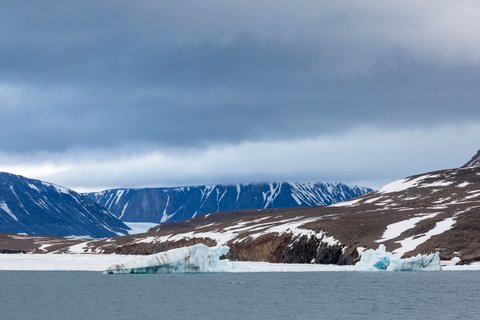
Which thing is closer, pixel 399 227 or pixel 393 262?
pixel 393 262

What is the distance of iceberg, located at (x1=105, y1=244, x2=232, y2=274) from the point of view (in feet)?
337

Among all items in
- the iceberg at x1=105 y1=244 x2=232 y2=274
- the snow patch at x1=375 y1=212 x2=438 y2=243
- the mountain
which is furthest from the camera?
the snow patch at x1=375 y1=212 x2=438 y2=243

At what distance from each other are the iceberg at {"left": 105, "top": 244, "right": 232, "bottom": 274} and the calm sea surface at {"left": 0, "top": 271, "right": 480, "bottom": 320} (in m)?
2.30

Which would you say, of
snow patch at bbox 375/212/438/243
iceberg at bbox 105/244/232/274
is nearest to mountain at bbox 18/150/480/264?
snow patch at bbox 375/212/438/243

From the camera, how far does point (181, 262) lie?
10475 cm

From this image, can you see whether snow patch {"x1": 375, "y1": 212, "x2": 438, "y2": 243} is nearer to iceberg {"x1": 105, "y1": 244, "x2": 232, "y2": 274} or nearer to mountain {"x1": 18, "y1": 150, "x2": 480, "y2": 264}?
mountain {"x1": 18, "y1": 150, "x2": 480, "y2": 264}

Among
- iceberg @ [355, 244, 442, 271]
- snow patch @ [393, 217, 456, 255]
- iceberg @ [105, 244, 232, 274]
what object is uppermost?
iceberg @ [105, 244, 232, 274]

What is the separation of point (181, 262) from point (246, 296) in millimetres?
33025

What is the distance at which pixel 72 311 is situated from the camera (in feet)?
202

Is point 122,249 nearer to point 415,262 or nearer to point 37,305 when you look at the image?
point 415,262

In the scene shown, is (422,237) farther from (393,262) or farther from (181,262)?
(181,262)

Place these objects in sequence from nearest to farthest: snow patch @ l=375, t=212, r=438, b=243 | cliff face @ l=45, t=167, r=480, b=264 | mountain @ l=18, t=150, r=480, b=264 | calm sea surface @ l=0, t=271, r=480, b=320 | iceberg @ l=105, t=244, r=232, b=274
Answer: calm sea surface @ l=0, t=271, r=480, b=320
iceberg @ l=105, t=244, r=232, b=274
mountain @ l=18, t=150, r=480, b=264
cliff face @ l=45, t=167, r=480, b=264
snow patch @ l=375, t=212, r=438, b=243

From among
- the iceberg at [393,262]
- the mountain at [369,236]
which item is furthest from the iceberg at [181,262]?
the mountain at [369,236]

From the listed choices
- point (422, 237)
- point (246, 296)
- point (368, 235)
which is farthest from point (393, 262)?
point (246, 296)
